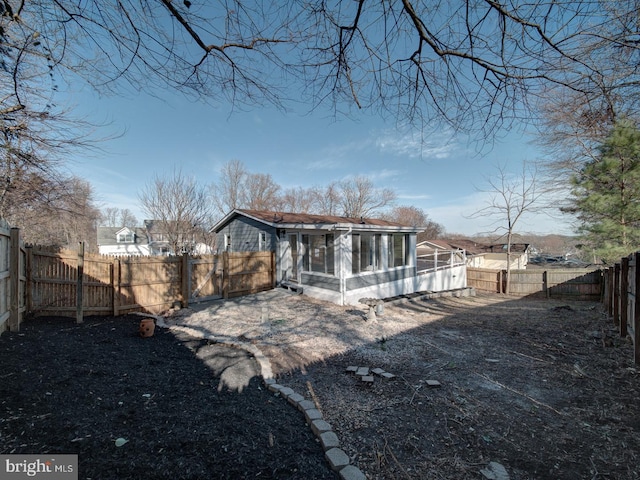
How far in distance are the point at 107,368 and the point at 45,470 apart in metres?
1.97

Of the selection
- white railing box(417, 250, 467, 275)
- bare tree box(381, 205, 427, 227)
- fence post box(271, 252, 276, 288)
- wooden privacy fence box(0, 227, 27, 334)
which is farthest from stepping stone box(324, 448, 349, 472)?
bare tree box(381, 205, 427, 227)

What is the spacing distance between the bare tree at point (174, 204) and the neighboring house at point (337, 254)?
3.89 metres

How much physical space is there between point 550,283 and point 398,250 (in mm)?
8873

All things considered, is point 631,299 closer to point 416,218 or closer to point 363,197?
point 363,197

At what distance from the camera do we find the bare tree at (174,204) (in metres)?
15.8

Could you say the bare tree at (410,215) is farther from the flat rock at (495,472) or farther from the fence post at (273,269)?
the flat rock at (495,472)

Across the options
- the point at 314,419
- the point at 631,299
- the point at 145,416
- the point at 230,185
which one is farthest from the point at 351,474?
the point at 230,185

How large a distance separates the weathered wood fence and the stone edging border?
11.7ft

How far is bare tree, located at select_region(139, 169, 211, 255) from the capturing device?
15.8 metres

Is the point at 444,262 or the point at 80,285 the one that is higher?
the point at 80,285

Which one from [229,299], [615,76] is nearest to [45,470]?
[615,76]

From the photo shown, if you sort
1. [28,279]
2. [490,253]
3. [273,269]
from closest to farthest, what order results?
1. [28,279]
2. [273,269]
3. [490,253]

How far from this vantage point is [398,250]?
12.3m

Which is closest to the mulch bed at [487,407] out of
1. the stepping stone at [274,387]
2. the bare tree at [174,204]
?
the stepping stone at [274,387]
